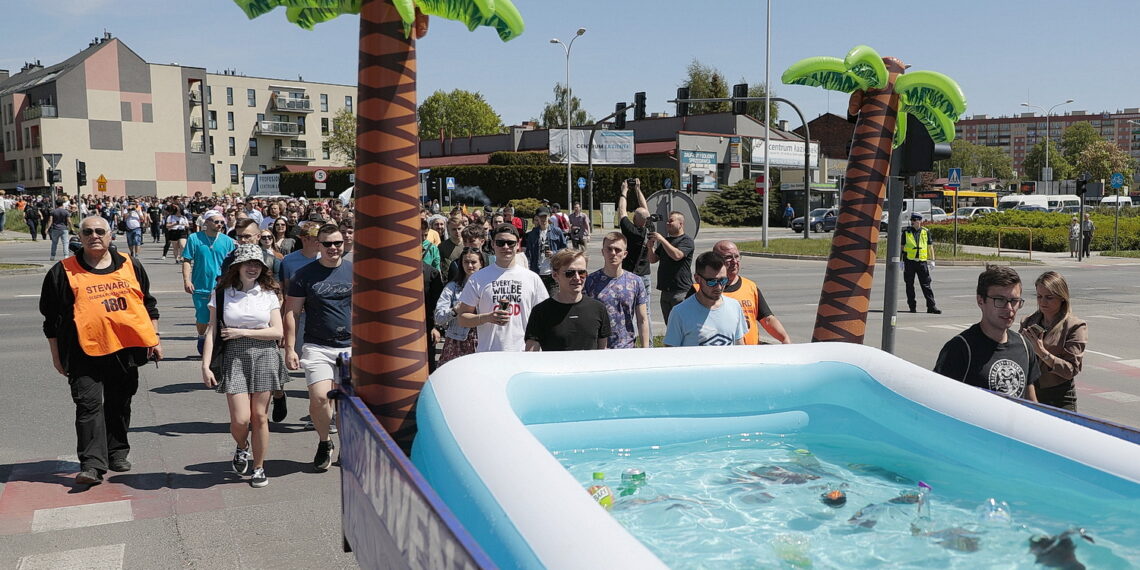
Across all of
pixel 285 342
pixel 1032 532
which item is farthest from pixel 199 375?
pixel 1032 532

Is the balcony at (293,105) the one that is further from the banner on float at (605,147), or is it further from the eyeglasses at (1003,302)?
the eyeglasses at (1003,302)

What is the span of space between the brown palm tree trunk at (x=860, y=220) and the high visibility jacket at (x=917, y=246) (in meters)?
11.3

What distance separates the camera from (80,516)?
5516mm

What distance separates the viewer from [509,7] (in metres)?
3.78

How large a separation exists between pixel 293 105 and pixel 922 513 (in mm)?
90296

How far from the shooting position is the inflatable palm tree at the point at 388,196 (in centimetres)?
378

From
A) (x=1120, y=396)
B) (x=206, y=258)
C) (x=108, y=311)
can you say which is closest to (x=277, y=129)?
(x=206, y=258)

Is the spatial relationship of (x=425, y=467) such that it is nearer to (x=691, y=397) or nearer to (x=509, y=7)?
(x=691, y=397)

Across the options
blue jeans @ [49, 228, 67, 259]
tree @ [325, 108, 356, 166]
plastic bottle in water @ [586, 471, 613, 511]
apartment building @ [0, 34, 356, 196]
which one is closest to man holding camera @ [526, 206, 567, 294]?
plastic bottle in water @ [586, 471, 613, 511]

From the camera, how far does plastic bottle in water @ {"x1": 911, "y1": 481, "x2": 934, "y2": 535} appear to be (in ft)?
12.4

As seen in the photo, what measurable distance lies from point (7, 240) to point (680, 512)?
39726 millimetres

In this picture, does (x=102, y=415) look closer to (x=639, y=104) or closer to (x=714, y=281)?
(x=714, y=281)

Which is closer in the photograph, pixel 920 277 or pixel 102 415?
pixel 102 415

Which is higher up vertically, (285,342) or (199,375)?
(285,342)
